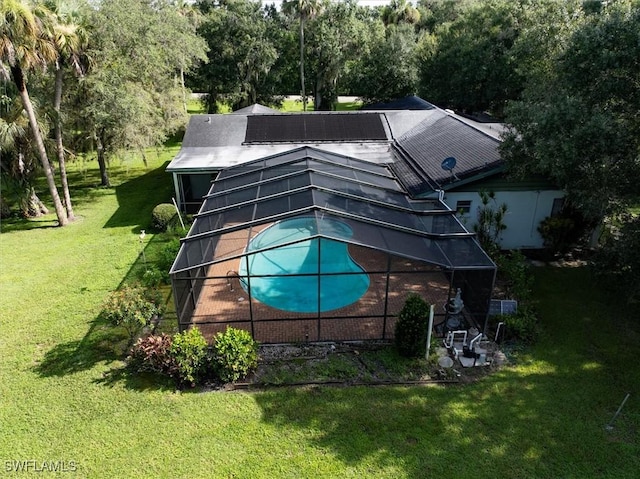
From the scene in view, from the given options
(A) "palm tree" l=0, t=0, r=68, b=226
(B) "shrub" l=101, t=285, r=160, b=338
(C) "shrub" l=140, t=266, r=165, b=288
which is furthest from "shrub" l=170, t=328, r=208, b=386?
(A) "palm tree" l=0, t=0, r=68, b=226

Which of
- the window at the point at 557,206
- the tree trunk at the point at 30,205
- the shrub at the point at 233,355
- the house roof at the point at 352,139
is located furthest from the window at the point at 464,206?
the tree trunk at the point at 30,205

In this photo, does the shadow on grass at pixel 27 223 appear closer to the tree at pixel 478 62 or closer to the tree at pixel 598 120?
the tree at pixel 598 120

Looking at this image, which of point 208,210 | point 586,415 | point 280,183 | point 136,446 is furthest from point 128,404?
point 586,415

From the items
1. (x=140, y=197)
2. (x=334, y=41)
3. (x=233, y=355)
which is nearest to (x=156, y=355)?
(x=233, y=355)

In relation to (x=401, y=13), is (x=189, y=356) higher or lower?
lower

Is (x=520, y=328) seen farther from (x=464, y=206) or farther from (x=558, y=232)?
(x=464, y=206)

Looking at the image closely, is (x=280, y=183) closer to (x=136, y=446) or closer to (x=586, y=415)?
(x=136, y=446)

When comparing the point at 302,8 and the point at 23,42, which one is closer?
the point at 23,42
